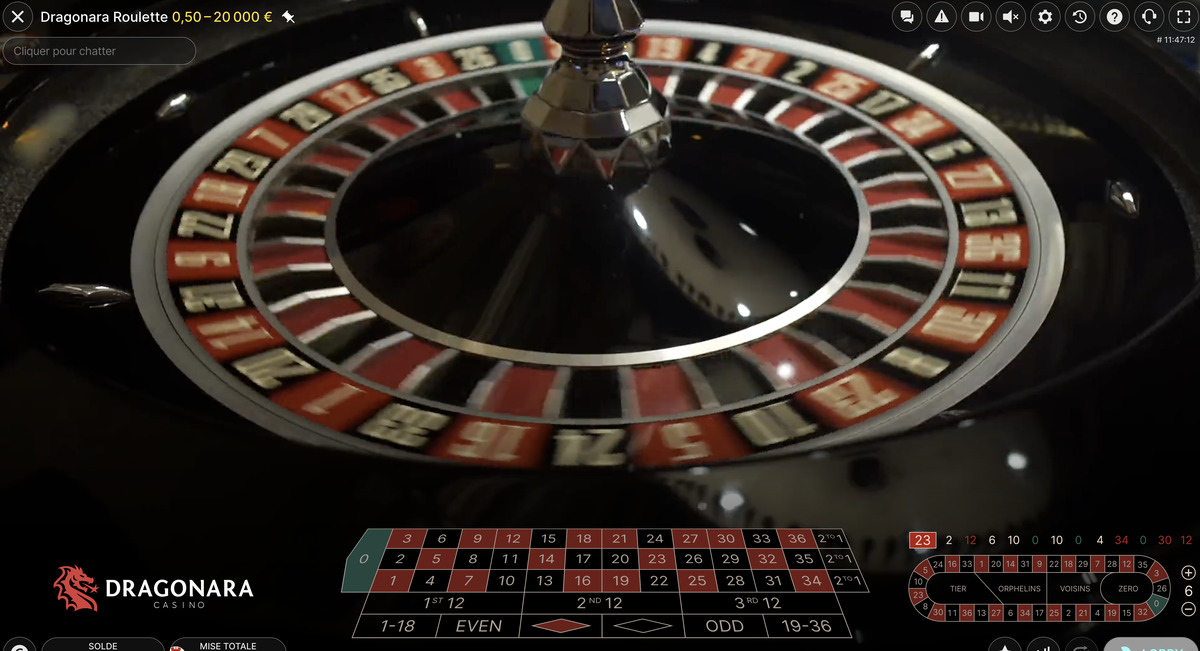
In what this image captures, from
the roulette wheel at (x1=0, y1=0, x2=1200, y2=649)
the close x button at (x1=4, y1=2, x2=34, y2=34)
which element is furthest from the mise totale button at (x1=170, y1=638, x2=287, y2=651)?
the close x button at (x1=4, y1=2, x2=34, y2=34)

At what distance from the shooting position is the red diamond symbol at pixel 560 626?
941 mm

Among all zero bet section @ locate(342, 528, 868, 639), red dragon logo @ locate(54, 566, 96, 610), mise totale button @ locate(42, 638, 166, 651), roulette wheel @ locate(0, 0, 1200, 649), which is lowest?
mise totale button @ locate(42, 638, 166, 651)

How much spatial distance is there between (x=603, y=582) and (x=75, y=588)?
1.63ft

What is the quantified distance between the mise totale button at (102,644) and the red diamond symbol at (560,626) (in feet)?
1.16

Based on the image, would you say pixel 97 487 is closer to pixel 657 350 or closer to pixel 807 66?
pixel 657 350

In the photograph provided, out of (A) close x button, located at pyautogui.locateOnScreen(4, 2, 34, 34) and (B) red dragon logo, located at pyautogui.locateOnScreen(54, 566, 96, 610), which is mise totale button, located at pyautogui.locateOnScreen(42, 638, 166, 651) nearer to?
(B) red dragon logo, located at pyautogui.locateOnScreen(54, 566, 96, 610)

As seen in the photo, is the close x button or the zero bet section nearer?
the zero bet section

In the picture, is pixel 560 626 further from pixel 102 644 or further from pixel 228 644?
pixel 102 644

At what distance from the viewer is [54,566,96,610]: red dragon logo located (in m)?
0.99

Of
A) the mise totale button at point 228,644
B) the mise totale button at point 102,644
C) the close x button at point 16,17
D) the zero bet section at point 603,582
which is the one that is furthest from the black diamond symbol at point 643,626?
the close x button at point 16,17

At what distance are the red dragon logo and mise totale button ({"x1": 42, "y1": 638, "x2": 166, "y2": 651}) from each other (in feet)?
0.10

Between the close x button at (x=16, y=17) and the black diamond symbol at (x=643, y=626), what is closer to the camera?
the black diamond symbol at (x=643, y=626)

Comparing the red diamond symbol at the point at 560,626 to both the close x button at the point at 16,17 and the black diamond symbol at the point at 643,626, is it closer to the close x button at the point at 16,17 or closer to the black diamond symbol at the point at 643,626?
the black diamond symbol at the point at 643,626


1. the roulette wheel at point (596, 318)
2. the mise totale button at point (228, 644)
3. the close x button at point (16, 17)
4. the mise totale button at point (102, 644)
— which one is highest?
the close x button at point (16, 17)
